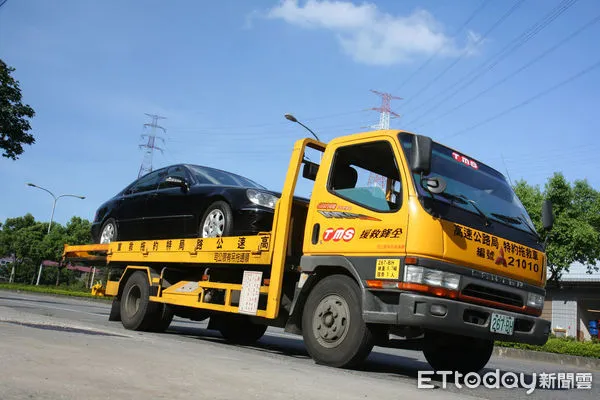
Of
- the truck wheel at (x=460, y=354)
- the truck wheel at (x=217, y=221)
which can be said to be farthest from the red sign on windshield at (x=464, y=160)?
the truck wheel at (x=217, y=221)

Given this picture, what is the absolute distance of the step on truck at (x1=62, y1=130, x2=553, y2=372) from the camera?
5.18m

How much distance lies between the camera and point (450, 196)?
551 cm

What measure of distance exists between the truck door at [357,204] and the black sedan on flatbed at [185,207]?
941 millimetres

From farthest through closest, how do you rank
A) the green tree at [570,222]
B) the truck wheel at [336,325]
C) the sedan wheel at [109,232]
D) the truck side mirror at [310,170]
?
the green tree at [570,222], the sedan wheel at [109,232], the truck side mirror at [310,170], the truck wheel at [336,325]

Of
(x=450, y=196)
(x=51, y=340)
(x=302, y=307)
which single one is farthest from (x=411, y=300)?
(x=51, y=340)

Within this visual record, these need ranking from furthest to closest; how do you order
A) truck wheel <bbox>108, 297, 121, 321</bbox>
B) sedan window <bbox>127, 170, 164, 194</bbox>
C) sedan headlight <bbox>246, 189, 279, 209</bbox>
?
truck wheel <bbox>108, 297, 121, 321</bbox>
sedan window <bbox>127, 170, 164, 194</bbox>
sedan headlight <bbox>246, 189, 279, 209</bbox>

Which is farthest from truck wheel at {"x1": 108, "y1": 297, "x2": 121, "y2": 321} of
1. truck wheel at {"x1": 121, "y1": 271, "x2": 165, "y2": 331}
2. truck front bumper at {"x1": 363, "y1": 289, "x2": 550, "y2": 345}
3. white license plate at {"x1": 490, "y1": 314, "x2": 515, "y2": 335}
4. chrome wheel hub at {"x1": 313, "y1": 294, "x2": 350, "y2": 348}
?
white license plate at {"x1": 490, "y1": 314, "x2": 515, "y2": 335}

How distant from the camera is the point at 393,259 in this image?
5.27 meters

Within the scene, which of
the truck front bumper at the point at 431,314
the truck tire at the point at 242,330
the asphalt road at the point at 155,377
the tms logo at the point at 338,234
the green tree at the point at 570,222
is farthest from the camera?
the green tree at the point at 570,222

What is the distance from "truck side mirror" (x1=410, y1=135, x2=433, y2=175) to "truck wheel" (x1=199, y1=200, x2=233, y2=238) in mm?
2796

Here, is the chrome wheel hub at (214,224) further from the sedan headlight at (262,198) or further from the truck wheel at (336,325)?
the truck wheel at (336,325)

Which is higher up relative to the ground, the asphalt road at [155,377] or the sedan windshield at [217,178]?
the sedan windshield at [217,178]

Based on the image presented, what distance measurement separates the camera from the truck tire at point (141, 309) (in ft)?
28.1
